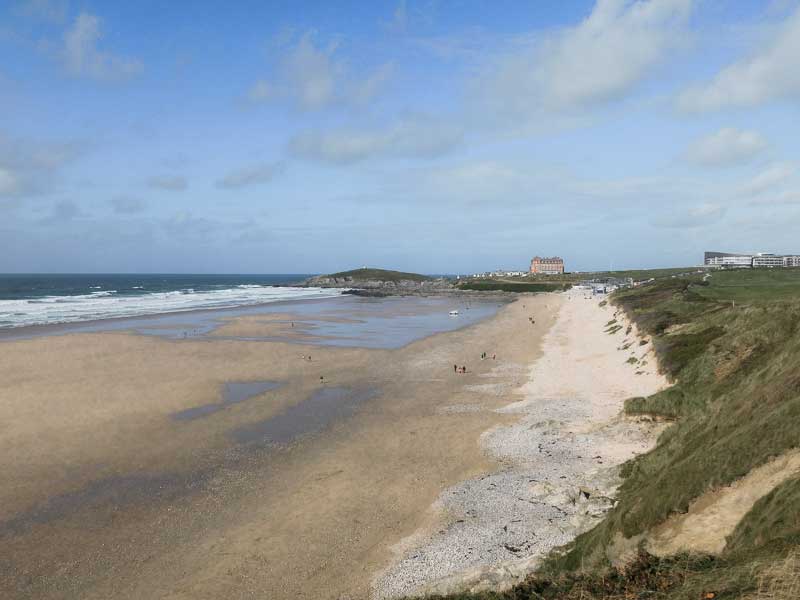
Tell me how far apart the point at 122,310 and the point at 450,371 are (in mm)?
67290

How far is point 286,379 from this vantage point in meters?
32.0

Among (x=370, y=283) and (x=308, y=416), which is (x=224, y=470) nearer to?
→ (x=308, y=416)

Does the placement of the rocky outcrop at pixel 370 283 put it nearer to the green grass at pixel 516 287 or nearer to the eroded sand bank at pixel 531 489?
the green grass at pixel 516 287

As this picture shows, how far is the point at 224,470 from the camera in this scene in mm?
17828

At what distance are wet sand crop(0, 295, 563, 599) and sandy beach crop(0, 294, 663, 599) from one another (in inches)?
2.8

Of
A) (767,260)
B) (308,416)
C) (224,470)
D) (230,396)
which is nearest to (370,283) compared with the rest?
(767,260)

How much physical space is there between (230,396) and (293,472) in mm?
11893

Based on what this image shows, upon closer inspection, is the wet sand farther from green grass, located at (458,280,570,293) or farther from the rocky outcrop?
the rocky outcrop

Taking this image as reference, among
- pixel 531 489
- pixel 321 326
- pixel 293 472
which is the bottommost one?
pixel 293 472

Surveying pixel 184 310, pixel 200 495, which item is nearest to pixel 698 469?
pixel 200 495

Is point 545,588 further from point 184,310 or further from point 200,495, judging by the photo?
point 184,310

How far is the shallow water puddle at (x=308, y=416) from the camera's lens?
21.5m

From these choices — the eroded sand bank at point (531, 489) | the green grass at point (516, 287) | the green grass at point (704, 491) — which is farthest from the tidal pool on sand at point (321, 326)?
the green grass at point (516, 287)

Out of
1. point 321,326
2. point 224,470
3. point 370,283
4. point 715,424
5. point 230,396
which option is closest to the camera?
point 715,424
